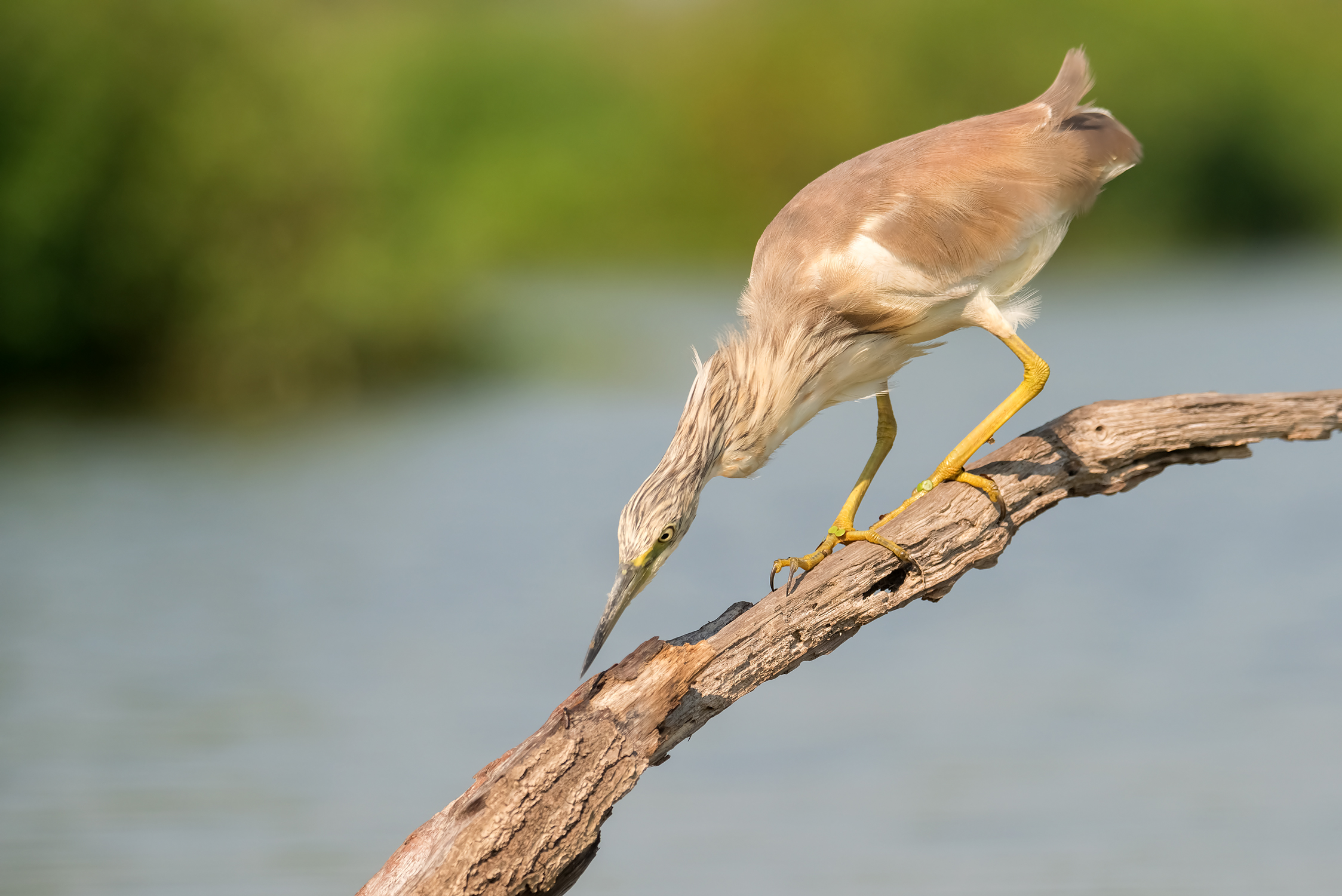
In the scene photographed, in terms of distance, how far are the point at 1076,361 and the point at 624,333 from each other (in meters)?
8.91

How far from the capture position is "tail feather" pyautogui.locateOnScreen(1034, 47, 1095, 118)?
6.52 meters

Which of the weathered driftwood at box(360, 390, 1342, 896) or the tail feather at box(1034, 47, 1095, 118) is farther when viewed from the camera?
the tail feather at box(1034, 47, 1095, 118)

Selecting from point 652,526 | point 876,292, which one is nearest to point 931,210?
point 876,292

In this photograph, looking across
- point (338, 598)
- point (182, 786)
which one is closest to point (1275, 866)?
point (182, 786)

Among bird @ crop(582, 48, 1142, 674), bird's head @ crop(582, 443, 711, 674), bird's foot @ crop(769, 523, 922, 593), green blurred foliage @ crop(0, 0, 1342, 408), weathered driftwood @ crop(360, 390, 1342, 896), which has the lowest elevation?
weathered driftwood @ crop(360, 390, 1342, 896)

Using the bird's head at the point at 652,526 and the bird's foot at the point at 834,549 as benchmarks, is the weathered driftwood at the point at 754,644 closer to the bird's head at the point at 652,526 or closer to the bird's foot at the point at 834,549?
the bird's foot at the point at 834,549

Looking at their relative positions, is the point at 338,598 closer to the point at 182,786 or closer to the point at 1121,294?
the point at 182,786

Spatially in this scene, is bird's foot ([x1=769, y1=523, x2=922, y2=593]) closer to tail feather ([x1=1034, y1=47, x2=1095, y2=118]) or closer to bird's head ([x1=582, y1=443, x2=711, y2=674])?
bird's head ([x1=582, y1=443, x2=711, y2=674])

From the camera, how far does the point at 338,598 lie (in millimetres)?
15055

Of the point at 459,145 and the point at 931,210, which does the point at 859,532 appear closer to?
the point at 931,210

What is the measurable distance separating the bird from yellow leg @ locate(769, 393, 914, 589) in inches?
0.4

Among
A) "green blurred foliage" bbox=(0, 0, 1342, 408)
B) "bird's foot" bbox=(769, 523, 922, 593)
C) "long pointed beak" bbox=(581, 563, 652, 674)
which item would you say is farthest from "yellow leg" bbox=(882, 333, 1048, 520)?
"green blurred foliage" bbox=(0, 0, 1342, 408)

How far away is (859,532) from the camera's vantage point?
18.6 ft

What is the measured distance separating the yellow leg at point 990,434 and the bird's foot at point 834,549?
0.15 meters
